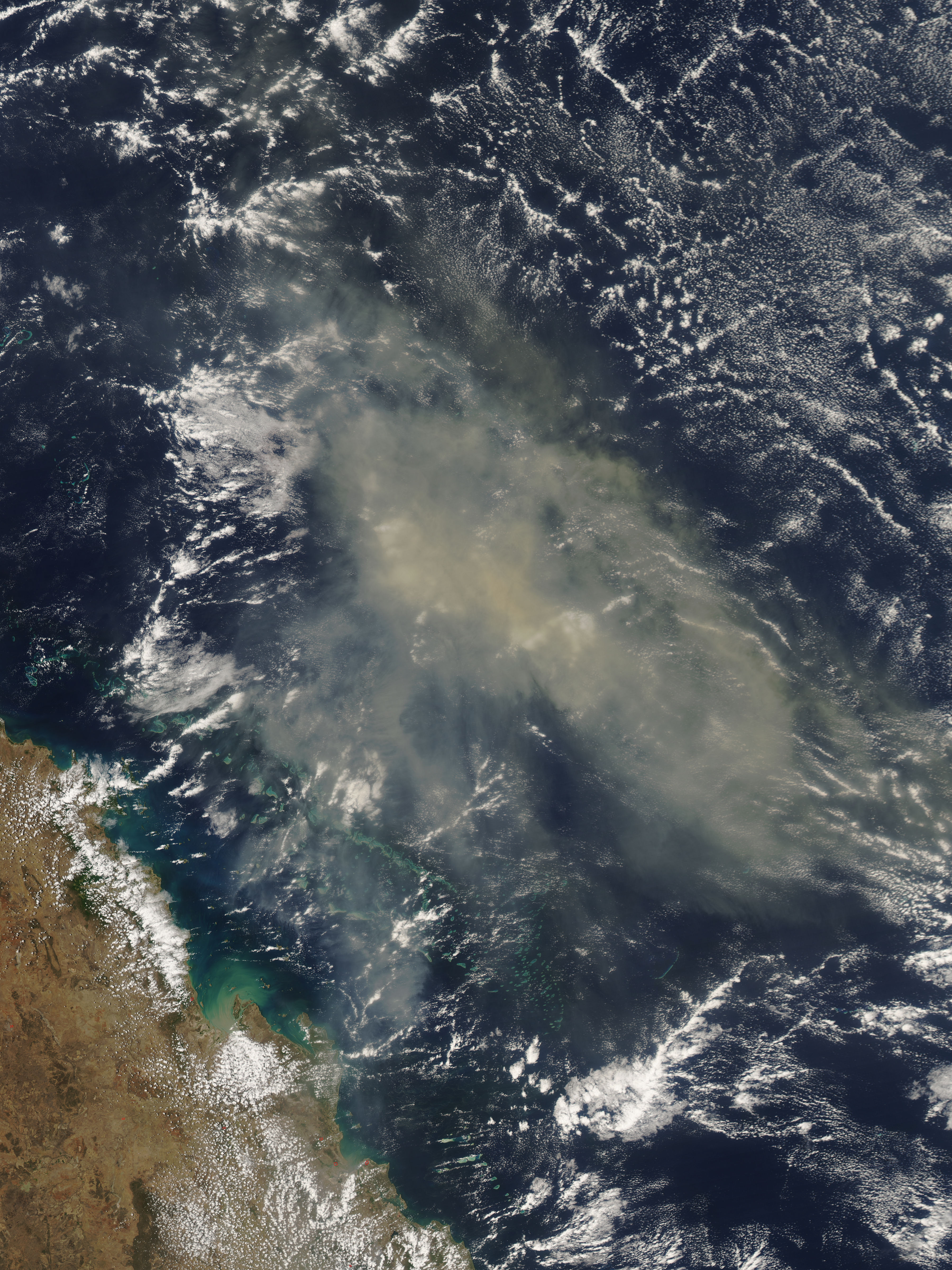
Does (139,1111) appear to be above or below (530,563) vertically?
below

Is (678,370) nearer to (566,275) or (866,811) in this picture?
(566,275)

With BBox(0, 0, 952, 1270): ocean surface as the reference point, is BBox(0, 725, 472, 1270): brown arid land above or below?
below

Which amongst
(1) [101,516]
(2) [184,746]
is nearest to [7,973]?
(2) [184,746]

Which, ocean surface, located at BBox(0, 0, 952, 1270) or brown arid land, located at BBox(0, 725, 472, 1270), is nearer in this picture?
ocean surface, located at BBox(0, 0, 952, 1270)

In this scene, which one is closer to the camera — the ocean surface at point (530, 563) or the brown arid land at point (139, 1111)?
the ocean surface at point (530, 563)

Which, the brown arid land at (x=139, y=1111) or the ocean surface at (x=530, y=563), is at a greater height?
the ocean surface at (x=530, y=563)
